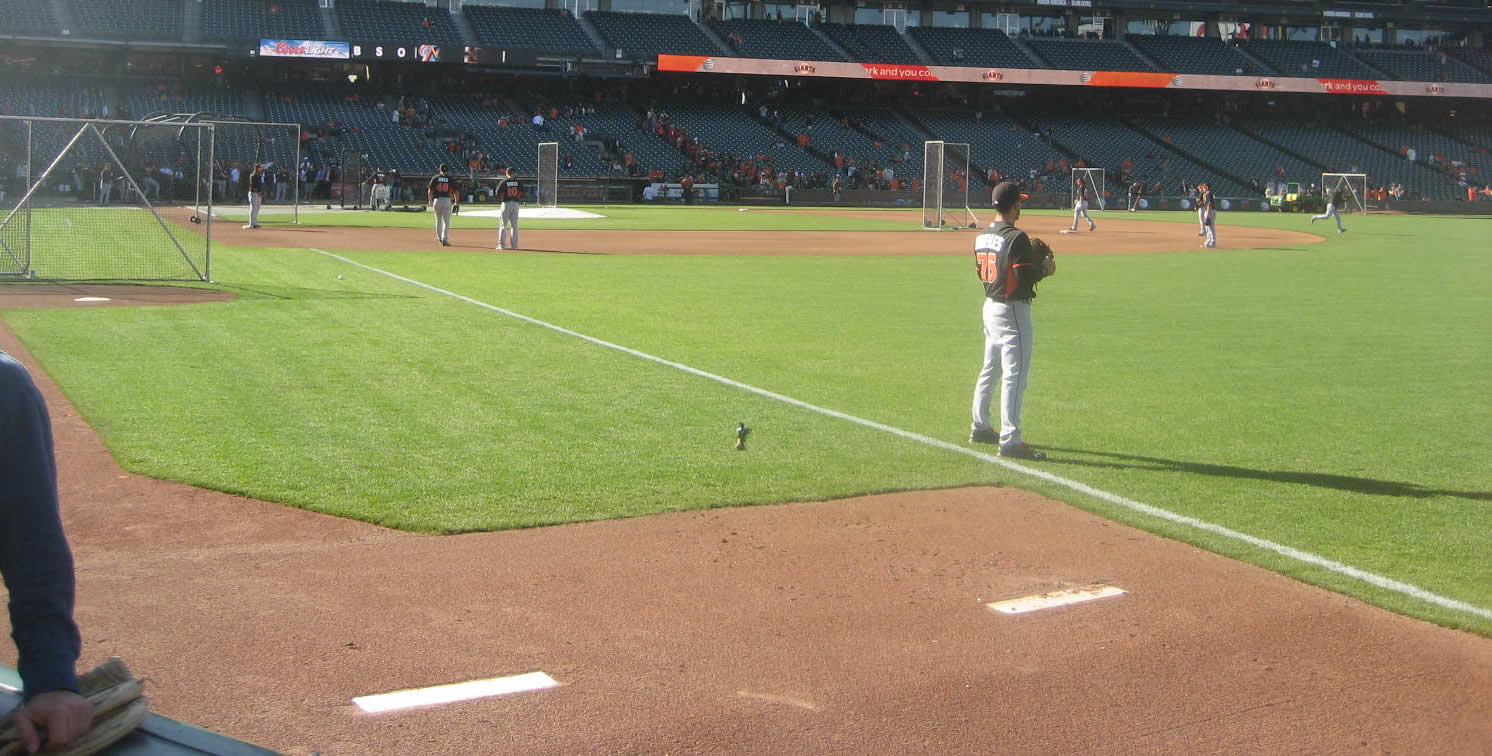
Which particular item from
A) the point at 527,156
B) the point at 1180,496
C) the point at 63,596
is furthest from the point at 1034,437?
the point at 527,156

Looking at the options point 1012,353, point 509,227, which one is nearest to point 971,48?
point 509,227

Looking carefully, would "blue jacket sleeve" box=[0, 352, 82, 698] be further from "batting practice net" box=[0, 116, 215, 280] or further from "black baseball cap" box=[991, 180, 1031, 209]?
"batting practice net" box=[0, 116, 215, 280]

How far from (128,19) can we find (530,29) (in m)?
19.2

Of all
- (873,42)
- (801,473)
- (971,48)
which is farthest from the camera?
(971,48)

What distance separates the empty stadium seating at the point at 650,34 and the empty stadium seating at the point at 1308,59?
3512 centimetres

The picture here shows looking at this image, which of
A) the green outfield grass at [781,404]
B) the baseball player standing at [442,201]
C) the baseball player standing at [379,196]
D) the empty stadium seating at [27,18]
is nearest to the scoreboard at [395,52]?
the empty stadium seating at [27,18]

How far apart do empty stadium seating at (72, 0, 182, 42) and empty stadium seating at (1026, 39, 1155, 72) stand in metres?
47.4

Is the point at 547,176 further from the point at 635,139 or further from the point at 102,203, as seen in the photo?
the point at 102,203

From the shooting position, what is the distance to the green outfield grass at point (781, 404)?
26.9ft

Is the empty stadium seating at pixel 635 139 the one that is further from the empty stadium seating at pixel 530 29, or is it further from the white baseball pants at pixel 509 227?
the white baseball pants at pixel 509 227

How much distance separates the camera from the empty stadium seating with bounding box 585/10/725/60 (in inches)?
2704

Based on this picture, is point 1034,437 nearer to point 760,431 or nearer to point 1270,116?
point 760,431

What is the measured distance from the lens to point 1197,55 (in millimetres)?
78938

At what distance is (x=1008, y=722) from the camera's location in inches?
195
